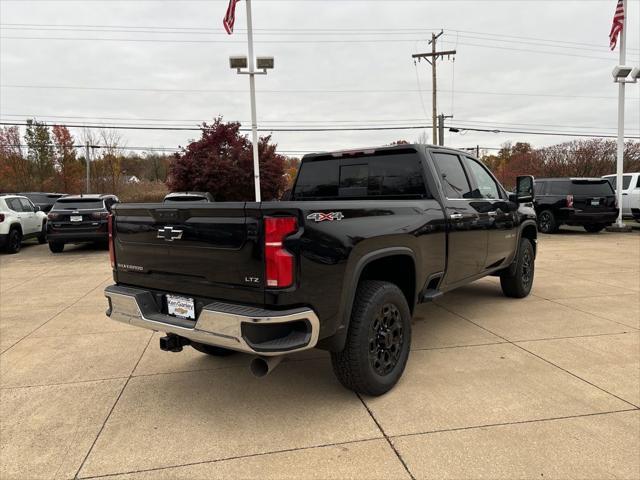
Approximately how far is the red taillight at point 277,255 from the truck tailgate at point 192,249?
2.3 inches

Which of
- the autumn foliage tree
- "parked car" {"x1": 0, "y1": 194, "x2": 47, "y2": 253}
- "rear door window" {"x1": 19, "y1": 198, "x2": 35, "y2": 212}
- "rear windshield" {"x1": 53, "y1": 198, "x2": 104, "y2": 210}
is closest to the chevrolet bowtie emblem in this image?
"rear windshield" {"x1": 53, "y1": 198, "x2": 104, "y2": 210}

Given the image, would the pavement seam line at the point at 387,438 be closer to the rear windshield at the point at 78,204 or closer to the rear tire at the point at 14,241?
the rear windshield at the point at 78,204

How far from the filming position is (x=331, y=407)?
3242mm

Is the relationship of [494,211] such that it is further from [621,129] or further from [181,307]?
[621,129]

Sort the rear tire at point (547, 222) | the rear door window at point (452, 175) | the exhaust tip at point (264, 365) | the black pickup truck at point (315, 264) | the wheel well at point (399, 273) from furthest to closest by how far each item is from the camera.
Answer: the rear tire at point (547, 222) < the rear door window at point (452, 175) < the wheel well at point (399, 273) < the exhaust tip at point (264, 365) < the black pickup truck at point (315, 264)

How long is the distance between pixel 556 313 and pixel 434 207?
276 centimetres

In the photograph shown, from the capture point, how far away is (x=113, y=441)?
287cm

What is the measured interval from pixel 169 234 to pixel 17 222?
40.3 feet

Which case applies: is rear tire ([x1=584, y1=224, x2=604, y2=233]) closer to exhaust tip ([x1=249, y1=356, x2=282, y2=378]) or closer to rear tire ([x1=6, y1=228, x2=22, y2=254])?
exhaust tip ([x1=249, y1=356, x2=282, y2=378])

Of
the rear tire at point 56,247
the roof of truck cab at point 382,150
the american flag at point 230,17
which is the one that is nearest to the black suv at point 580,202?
the roof of truck cab at point 382,150

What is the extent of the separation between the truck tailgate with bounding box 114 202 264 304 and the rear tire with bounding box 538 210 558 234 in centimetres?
1449

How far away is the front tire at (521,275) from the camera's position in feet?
20.0

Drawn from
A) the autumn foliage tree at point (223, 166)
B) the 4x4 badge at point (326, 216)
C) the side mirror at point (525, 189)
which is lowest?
the 4x4 badge at point (326, 216)

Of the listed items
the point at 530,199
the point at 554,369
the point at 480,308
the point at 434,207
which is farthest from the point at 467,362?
the point at 530,199
